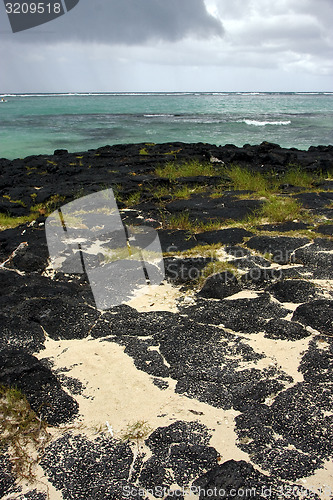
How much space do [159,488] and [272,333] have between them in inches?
67.4

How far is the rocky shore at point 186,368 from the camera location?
2.32m

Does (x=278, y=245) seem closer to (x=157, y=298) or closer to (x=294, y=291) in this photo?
(x=294, y=291)

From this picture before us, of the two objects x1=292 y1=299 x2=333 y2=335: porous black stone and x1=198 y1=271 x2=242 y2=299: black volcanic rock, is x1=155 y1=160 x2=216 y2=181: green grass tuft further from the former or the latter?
x1=292 y1=299 x2=333 y2=335: porous black stone

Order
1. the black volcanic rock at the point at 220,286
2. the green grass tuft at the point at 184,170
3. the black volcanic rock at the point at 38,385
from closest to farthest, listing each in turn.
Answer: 1. the black volcanic rock at the point at 38,385
2. the black volcanic rock at the point at 220,286
3. the green grass tuft at the point at 184,170

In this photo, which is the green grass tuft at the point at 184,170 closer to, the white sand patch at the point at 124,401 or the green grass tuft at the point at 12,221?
the green grass tuft at the point at 12,221

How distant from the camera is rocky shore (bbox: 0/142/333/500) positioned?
2324 mm

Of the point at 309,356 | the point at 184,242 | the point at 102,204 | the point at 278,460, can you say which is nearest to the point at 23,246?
the point at 184,242

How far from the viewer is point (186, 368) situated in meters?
3.19

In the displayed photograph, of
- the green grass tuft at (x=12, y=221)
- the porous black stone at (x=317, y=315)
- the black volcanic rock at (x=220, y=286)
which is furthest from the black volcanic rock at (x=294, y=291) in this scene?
the green grass tuft at (x=12, y=221)

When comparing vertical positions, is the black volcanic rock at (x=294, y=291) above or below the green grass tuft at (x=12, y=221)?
below

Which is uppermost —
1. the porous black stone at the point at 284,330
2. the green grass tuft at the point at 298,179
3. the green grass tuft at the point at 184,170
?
the green grass tuft at the point at 184,170

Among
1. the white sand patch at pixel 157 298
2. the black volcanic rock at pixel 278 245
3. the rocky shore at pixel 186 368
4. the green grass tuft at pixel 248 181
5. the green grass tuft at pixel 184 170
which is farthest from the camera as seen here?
the green grass tuft at pixel 184 170

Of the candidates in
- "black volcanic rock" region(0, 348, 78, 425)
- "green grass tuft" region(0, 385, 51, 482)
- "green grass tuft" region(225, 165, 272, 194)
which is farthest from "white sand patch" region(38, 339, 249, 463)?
"green grass tuft" region(225, 165, 272, 194)

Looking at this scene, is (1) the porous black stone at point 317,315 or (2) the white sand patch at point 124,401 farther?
(1) the porous black stone at point 317,315
